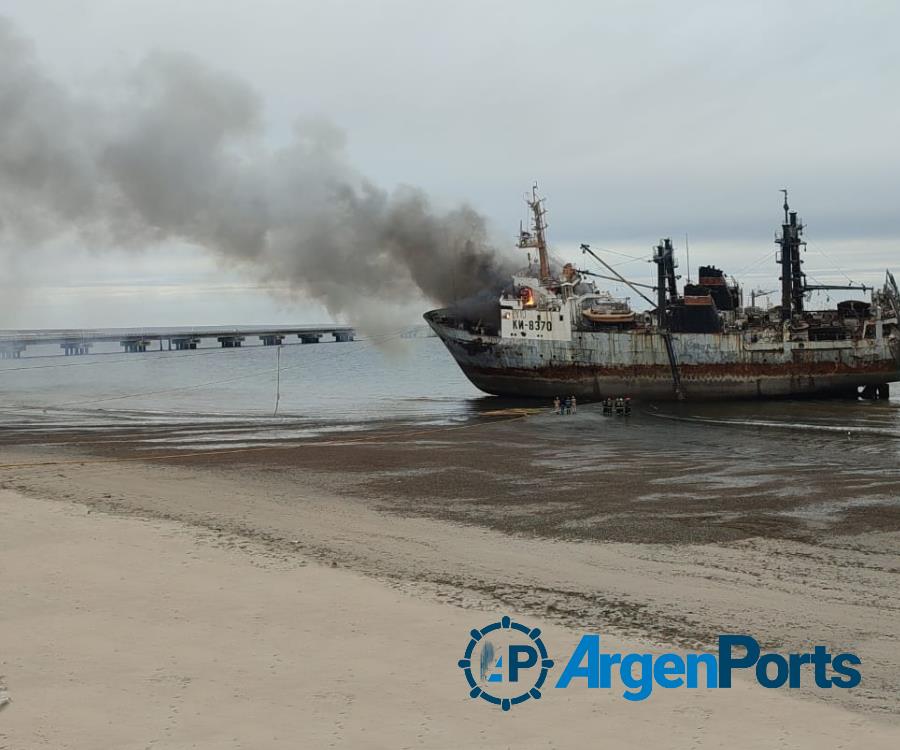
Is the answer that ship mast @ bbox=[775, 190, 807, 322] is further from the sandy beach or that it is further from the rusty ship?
the sandy beach

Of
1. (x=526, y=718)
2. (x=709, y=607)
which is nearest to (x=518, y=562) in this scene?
(x=709, y=607)

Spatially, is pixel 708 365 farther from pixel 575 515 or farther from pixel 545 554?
pixel 545 554

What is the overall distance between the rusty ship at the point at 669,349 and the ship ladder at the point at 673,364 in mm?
56

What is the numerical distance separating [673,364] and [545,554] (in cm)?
3549

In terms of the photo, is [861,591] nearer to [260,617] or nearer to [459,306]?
[260,617]

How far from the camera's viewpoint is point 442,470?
23.2m

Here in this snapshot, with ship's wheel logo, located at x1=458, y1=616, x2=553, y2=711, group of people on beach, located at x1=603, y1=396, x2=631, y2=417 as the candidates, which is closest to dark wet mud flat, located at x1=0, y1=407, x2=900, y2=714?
ship's wheel logo, located at x1=458, y1=616, x2=553, y2=711

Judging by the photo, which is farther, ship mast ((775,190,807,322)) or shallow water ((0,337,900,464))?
ship mast ((775,190,807,322))

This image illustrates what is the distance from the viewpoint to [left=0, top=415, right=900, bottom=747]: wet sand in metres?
7.66

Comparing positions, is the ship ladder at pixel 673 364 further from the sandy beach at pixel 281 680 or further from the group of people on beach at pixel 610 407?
the sandy beach at pixel 281 680

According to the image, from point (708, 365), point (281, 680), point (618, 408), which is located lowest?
point (281, 680)

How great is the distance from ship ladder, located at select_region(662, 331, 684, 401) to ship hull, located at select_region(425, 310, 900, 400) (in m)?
0.13

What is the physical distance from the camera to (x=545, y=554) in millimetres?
13727

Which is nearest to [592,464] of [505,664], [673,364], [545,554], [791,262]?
[545,554]
